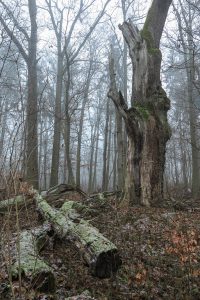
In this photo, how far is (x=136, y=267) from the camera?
17.3 ft

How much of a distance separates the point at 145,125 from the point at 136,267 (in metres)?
4.69

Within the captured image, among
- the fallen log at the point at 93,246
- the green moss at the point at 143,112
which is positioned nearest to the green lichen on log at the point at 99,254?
the fallen log at the point at 93,246

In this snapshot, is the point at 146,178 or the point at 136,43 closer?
the point at 146,178

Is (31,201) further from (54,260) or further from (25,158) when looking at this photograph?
(25,158)

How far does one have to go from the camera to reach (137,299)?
14.5ft

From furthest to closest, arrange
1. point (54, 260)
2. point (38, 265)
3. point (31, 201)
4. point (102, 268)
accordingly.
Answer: point (31, 201), point (54, 260), point (102, 268), point (38, 265)

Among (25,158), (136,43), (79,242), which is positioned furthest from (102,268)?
(136,43)

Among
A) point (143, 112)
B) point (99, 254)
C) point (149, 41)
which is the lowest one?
point (99, 254)

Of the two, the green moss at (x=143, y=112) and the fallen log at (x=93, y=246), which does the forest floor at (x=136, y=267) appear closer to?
the fallen log at (x=93, y=246)

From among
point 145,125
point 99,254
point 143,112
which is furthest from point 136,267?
point 143,112

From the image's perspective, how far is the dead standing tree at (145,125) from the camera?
919cm

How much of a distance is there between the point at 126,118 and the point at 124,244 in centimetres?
403

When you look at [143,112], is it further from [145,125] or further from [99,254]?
[99,254]

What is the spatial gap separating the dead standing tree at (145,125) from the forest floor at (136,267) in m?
1.77
